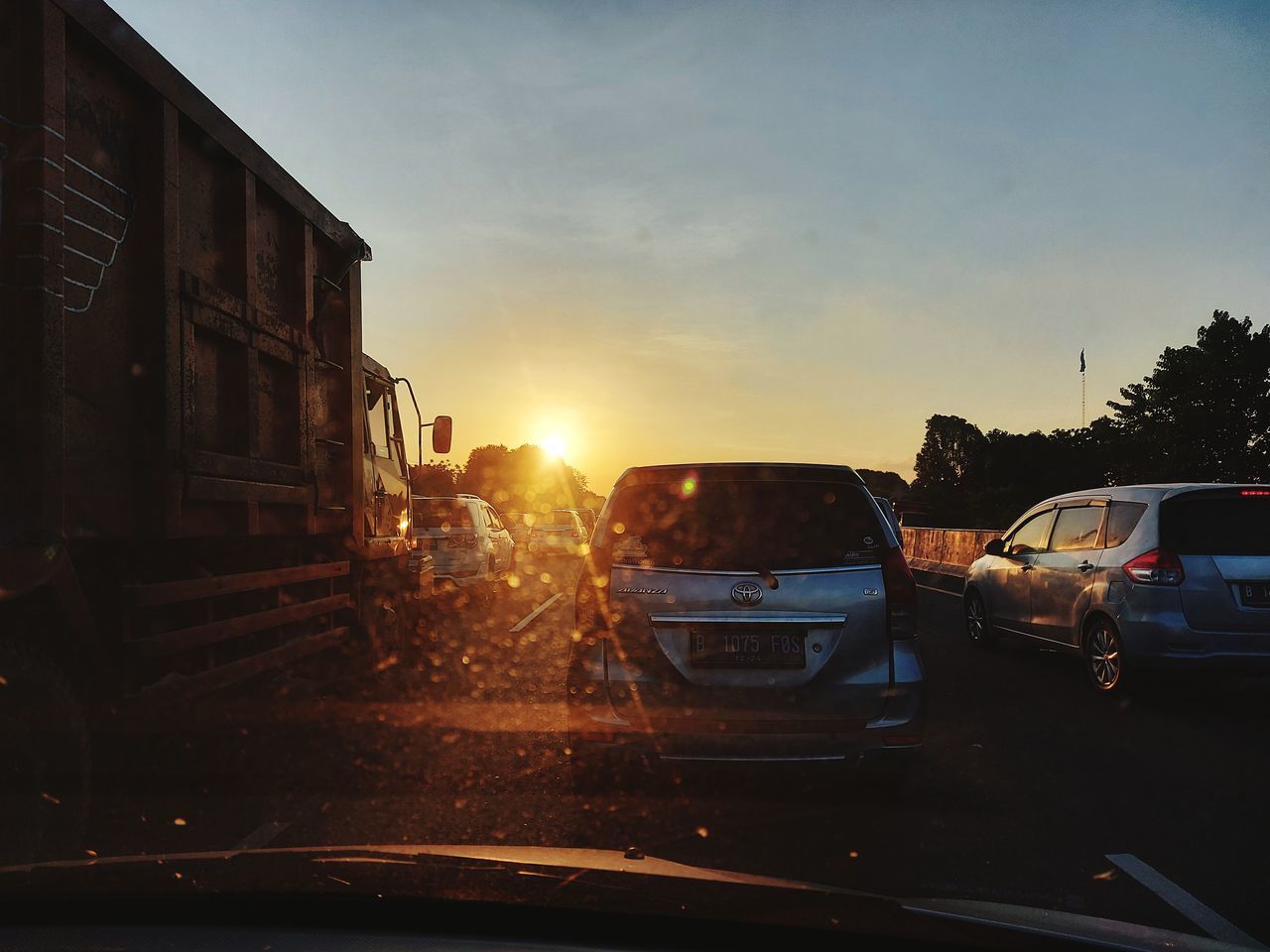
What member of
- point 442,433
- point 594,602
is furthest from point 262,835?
point 442,433

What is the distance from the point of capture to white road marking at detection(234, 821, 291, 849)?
435 centimetres

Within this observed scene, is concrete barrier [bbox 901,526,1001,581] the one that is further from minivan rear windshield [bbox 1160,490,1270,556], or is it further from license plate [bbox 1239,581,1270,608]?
license plate [bbox 1239,581,1270,608]

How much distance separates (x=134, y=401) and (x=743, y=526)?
116 inches

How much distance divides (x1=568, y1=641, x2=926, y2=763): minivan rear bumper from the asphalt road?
36cm

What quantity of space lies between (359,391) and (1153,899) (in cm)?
655

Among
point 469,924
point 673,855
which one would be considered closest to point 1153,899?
point 673,855

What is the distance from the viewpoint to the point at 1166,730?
22.3 feet

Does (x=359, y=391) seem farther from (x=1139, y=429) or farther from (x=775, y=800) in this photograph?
(x=1139, y=429)

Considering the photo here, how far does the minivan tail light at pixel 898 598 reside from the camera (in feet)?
15.7

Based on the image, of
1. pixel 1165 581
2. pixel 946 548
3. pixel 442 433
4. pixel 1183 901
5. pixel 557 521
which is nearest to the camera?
pixel 1183 901

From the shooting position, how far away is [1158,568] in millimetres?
7609

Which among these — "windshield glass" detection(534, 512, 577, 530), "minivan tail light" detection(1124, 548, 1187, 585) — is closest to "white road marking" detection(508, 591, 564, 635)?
"minivan tail light" detection(1124, 548, 1187, 585)

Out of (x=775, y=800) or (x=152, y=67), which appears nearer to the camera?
(x=152, y=67)

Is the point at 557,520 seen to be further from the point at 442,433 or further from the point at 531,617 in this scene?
the point at 442,433
